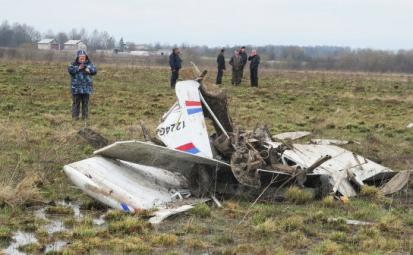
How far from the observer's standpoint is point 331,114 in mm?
17828

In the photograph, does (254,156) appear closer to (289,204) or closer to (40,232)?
(289,204)

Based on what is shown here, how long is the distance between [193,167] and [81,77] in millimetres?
5863

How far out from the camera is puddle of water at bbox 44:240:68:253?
529 cm

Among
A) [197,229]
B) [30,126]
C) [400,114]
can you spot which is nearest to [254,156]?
[197,229]

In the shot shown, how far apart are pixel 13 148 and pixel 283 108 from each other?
422 inches

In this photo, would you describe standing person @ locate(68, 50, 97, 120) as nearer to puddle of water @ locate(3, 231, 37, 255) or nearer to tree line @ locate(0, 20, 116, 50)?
puddle of water @ locate(3, 231, 37, 255)

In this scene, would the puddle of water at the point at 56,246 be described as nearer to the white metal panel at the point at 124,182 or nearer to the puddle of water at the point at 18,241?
the puddle of water at the point at 18,241

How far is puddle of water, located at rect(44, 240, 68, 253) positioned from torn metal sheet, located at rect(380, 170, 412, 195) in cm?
453

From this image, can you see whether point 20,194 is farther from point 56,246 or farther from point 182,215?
point 182,215

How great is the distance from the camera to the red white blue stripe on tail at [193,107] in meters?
8.04

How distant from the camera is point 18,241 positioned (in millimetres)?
Result: 5551

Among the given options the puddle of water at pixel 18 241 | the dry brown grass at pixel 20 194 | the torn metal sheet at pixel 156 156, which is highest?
the torn metal sheet at pixel 156 156

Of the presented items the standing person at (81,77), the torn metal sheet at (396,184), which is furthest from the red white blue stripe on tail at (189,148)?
the standing person at (81,77)

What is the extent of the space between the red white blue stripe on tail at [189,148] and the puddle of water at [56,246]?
246 cm
